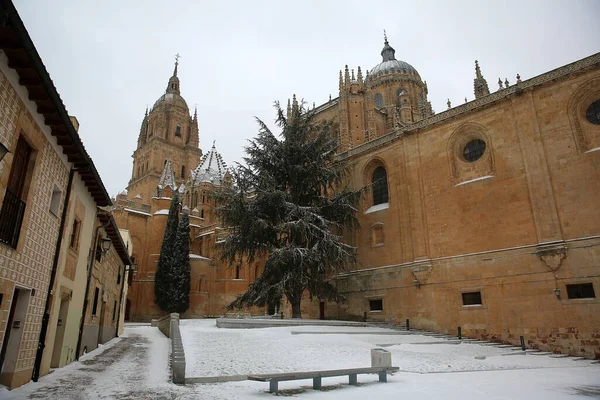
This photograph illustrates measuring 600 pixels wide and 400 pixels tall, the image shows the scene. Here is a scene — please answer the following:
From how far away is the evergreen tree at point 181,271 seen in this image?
38.1m

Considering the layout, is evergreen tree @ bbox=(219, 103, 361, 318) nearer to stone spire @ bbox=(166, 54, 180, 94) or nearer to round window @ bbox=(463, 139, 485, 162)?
round window @ bbox=(463, 139, 485, 162)

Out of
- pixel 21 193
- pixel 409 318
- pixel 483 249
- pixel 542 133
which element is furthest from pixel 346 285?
pixel 21 193

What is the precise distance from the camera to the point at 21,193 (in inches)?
261

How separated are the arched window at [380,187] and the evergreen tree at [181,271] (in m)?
22.4

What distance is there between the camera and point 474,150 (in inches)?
809

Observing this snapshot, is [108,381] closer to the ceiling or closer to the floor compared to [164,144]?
closer to the floor

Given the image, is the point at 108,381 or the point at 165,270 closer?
the point at 108,381

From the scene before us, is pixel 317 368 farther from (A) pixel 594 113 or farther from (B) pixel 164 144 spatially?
(B) pixel 164 144

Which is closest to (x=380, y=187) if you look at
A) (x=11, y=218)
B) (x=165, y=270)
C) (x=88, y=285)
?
(x=88, y=285)

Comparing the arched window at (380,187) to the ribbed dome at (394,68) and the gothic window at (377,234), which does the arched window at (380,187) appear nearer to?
the gothic window at (377,234)

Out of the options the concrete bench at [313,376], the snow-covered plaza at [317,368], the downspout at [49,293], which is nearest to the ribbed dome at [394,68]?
the snow-covered plaza at [317,368]

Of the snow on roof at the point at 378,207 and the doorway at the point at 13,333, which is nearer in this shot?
the doorway at the point at 13,333

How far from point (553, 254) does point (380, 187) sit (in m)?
10.1

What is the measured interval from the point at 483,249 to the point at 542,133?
5692 millimetres
